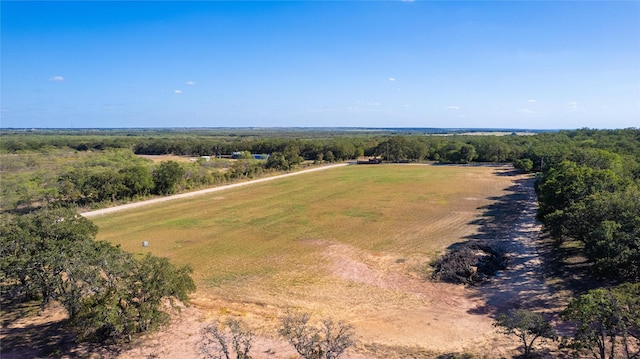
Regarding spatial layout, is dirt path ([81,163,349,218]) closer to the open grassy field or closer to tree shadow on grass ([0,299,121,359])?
the open grassy field

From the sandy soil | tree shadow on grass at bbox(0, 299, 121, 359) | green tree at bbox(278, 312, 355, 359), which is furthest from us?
the sandy soil

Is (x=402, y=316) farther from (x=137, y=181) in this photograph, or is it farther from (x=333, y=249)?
(x=137, y=181)

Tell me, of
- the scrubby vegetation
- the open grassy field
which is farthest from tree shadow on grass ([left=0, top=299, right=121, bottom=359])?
the scrubby vegetation

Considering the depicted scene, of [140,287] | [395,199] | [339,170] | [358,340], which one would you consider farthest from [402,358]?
[339,170]

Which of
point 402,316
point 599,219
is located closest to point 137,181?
point 402,316

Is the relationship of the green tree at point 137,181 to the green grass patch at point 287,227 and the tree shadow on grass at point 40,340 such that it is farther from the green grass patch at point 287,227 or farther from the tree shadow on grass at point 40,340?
the tree shadow on grass at point 40,340
